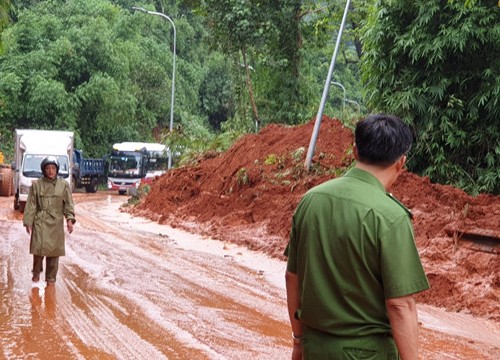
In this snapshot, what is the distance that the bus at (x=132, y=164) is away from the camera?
160ft

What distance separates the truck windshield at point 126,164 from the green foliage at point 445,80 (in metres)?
30.6

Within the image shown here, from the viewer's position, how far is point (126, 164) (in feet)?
160

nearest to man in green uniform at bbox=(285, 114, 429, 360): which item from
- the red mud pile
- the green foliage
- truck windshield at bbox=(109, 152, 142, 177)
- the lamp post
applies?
the red mud pile

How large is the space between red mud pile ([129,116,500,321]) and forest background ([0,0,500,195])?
5.40ft

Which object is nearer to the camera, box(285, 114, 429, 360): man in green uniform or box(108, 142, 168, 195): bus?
box(285, 114, 429, 360): man in green uniform

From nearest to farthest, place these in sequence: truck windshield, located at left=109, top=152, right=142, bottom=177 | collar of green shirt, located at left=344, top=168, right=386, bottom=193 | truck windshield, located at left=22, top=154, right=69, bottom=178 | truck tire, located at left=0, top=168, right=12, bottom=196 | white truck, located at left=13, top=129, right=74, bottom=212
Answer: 1. collar of green shirt, located at left=344, top=168, right=386, bottom=193
2. white truck, located at left=13, top=129, right=74, bottom=212
3. truck windshield, located at left=22, top=154, right=69, bottom=178
4. truck tire, located at left=0, top=168, right=12, bottom=196
5. truck windshield, located at left=109, top=152, right=142, bottom=177

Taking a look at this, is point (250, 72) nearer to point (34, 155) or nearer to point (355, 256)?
point (34, 155)

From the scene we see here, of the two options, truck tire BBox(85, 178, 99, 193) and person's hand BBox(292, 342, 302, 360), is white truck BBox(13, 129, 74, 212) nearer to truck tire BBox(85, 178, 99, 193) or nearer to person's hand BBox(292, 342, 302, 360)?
truck tire BBox(85, 178, 99, 193)

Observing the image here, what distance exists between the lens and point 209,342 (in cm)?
851

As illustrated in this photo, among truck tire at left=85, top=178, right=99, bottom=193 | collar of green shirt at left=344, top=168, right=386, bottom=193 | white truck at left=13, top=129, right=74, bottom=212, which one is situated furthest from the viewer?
truck tire at left=85, top=178, right=99, bottom=193

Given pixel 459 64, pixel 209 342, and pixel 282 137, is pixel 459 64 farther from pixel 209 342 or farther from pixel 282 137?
pixel 209 342

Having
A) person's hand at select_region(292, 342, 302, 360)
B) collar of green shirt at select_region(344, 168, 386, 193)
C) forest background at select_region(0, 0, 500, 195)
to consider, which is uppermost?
forest background at select_region(0, 0, 500, 195)

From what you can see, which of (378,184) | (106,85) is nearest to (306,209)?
(378,184)

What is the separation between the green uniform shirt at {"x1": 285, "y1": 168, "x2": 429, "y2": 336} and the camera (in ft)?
11.3
